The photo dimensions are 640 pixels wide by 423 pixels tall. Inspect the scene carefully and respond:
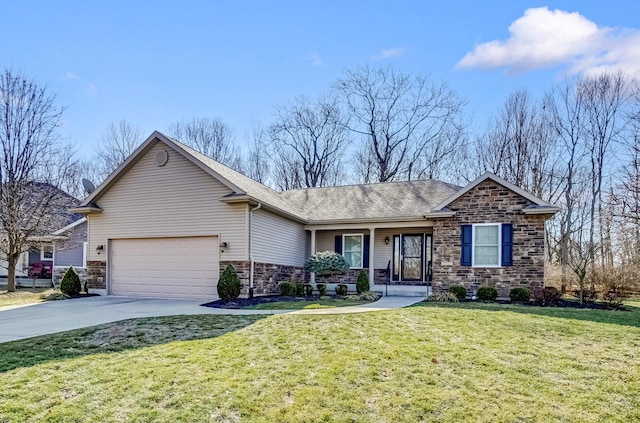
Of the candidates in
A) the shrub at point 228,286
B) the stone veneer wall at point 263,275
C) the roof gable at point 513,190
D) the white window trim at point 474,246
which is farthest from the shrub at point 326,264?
the white window trim at point 474,246

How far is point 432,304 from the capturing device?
38.7 feet

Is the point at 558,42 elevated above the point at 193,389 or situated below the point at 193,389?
above

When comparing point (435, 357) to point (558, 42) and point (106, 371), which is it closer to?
point (106, 371)

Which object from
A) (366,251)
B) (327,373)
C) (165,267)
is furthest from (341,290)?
(327,373)

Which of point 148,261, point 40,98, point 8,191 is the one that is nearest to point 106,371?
point 148,261

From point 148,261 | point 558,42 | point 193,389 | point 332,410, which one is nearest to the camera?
point 332,410

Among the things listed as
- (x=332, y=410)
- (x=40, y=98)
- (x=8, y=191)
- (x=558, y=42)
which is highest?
(x=558, y=42)

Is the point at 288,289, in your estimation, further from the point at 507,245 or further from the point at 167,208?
the point at 507,245

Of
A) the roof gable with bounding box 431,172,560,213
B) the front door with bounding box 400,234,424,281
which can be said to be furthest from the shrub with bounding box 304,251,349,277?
the roof gable with bounding box 431,172,560,213

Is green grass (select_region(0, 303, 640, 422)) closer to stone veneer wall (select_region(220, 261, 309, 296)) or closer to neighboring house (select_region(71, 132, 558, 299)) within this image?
stone veneer wall (select_region(220, 261, 309, 296))

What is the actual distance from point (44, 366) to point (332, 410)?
3.97 metres

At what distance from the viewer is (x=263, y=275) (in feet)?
46.9

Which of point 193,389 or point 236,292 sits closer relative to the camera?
point 193,389

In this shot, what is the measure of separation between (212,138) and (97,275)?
68.4 feet
